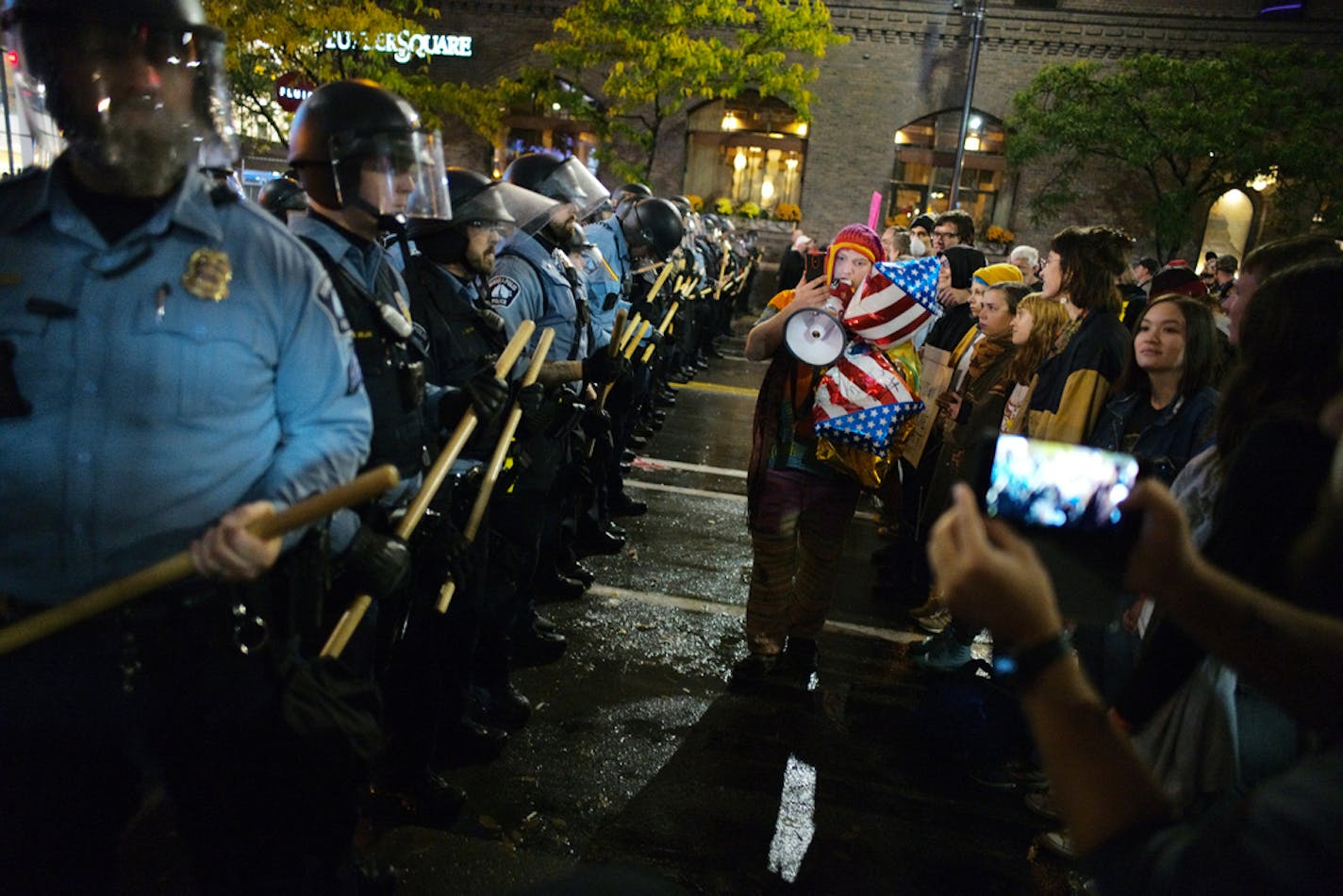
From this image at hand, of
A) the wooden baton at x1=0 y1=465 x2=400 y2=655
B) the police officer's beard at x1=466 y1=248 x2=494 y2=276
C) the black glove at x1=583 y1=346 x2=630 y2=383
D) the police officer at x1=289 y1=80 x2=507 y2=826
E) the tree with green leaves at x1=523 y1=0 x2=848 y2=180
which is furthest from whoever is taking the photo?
the tree with green leaves at x1=523 y1=0 x2=848 y2=180

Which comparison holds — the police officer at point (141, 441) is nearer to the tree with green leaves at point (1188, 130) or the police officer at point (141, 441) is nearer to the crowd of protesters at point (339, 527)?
the crowd of protesters at point (339, 527)

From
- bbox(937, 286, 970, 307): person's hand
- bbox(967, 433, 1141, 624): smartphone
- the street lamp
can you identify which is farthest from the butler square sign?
bbox(967, 433, 1141, 624): smartphone

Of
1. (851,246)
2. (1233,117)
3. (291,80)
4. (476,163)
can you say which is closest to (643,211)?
(851,246)

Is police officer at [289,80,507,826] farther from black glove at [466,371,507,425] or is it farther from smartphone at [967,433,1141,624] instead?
smartphone at [967,433,1141,624]

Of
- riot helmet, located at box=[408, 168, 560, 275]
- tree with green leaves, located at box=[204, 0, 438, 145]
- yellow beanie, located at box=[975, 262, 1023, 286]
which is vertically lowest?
riot helmet, located at box=[408, 168, 560, 275]

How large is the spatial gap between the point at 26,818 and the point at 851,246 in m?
3.57

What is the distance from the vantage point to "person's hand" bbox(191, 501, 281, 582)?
163 cm

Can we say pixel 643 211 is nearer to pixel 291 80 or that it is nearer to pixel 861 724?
pixel 861 724

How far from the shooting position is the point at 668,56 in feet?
66.7

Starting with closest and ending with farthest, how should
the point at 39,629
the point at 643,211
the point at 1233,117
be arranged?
the point at 39,629
the point at 643,211
the point at 1233,117

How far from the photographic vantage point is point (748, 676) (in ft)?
14.0

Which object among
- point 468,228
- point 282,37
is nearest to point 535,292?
point 468,228

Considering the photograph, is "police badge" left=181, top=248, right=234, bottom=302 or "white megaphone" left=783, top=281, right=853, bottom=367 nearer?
"police badge" left=181, top=248, right=234, bottom=302

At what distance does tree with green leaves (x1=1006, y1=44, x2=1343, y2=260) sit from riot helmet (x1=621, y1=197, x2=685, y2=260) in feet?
60.3
